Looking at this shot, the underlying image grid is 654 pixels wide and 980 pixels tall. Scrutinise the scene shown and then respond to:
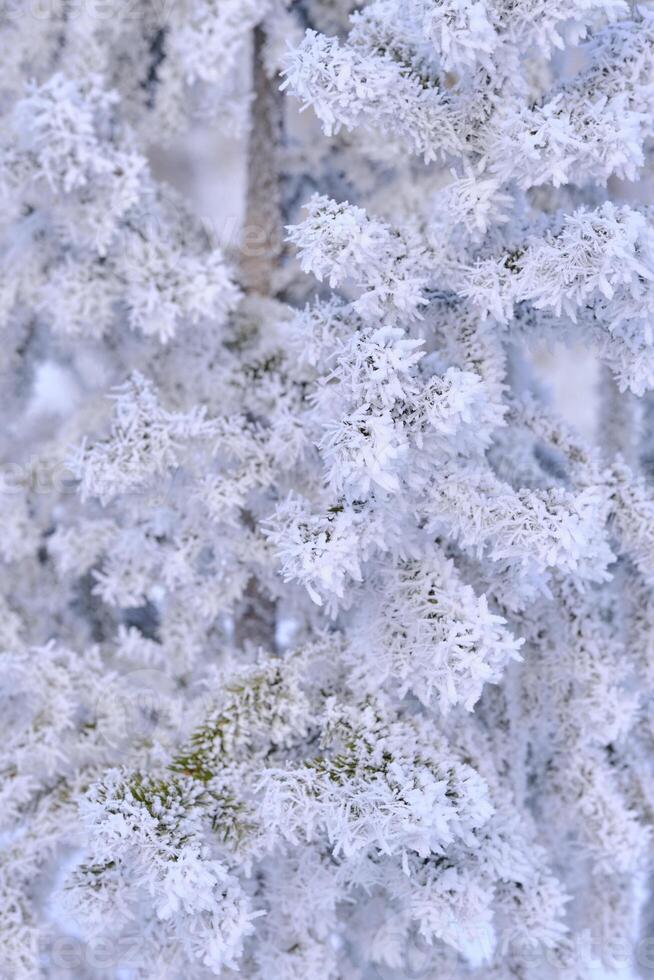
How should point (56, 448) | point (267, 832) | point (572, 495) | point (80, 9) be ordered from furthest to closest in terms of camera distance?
point (56, 448), point (80, 9), point (267, 832), point (572, 495)

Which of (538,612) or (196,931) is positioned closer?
(196,931)

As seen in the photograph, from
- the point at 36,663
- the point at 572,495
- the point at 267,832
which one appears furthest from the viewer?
the point at 36,663

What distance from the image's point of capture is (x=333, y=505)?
139 centimetres

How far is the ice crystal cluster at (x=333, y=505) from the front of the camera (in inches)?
52.4

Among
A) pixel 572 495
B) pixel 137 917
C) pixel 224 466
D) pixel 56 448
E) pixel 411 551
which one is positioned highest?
pixel 572 495

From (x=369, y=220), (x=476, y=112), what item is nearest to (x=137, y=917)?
(x=369, y=220)

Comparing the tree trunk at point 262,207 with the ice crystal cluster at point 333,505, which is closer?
the ice crystal cluster at point 333,505

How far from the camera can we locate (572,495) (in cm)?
138

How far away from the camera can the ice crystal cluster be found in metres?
1.33

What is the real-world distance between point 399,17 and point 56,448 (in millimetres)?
1094

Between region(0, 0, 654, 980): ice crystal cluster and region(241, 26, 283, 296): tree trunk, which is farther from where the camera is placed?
region(241, 26, 283, 296): tree trunk

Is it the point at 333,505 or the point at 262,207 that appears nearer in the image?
the point at 333,505

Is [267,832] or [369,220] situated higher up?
[369,220]

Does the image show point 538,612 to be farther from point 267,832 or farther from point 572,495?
point 267,832
